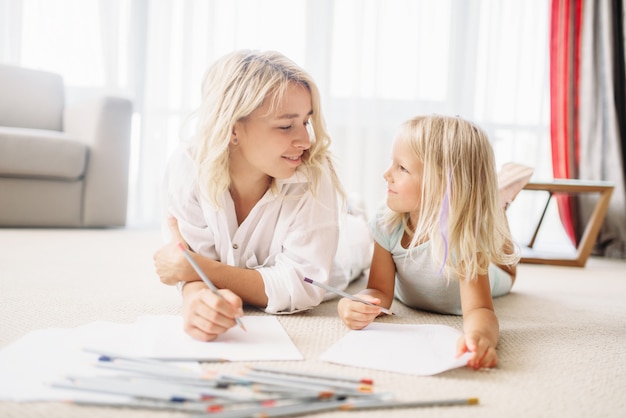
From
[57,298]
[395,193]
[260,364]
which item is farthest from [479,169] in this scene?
[57,298]

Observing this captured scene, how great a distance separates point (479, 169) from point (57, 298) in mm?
881

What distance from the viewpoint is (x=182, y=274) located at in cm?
107

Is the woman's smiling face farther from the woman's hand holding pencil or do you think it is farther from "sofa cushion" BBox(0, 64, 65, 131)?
"sofa cushion" BBox(0, 64, 65, 131)

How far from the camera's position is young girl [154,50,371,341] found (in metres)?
1.09

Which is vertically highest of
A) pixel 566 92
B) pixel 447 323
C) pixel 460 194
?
pixel 566 92

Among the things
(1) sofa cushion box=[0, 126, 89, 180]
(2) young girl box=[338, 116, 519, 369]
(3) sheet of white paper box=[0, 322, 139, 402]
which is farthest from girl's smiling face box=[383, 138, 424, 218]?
(1) sofa cushion box=[0, 126, 89, 180]

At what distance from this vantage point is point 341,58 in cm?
316

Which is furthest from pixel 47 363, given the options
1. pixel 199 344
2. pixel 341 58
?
pixel 341 58

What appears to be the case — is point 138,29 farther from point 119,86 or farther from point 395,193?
point 395,193

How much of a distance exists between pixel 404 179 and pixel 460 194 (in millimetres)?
→ 121

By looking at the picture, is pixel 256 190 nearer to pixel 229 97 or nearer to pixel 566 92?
pixel 229 97

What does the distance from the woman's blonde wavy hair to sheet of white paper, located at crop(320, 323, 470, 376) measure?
13.4 inches

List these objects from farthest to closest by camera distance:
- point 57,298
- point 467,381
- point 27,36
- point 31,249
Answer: point 27,36 → point 31,249 → point 57,298 → point 467,381

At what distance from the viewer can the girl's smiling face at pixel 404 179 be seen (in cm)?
110
